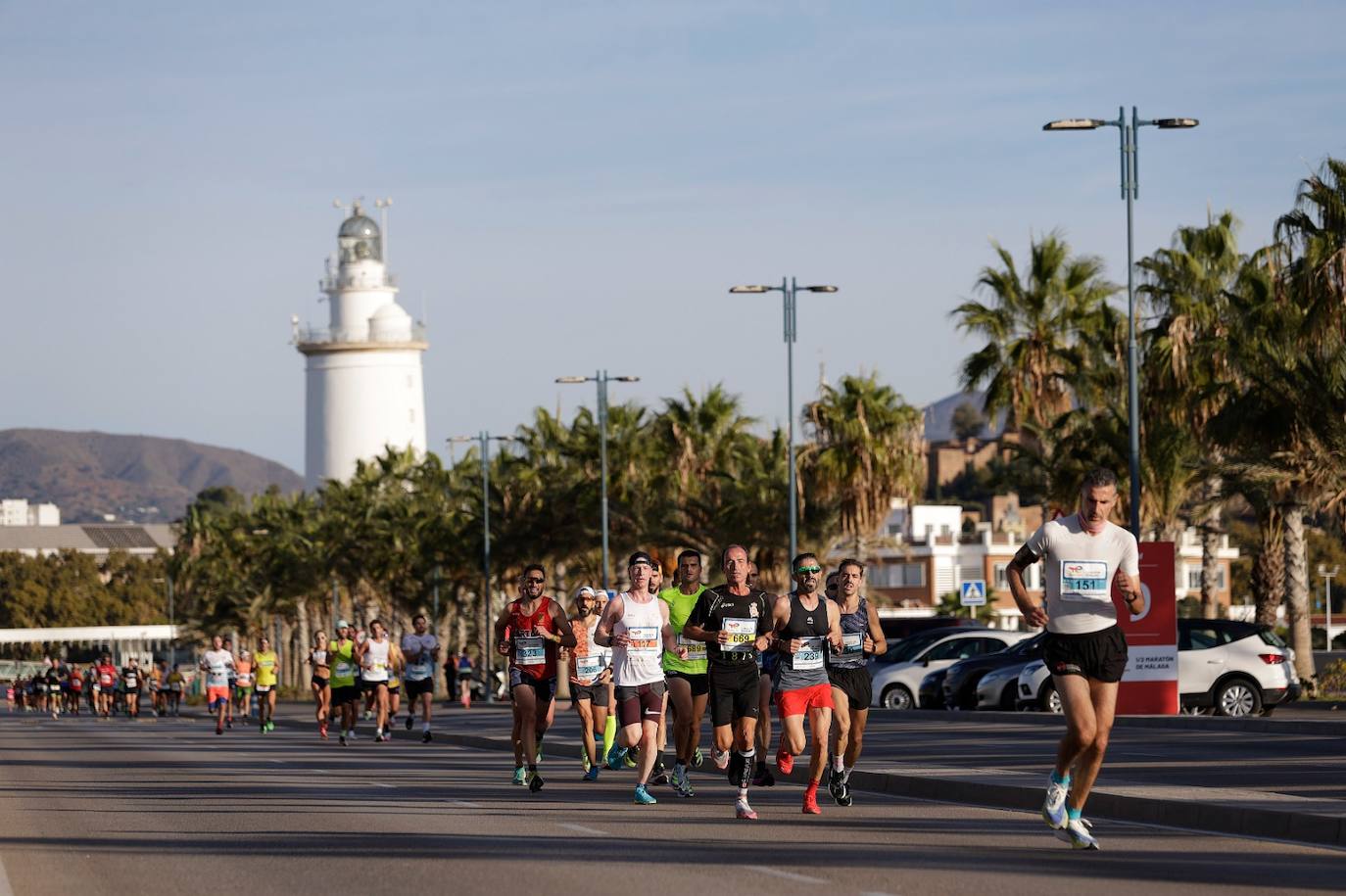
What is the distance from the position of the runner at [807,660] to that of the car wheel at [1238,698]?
16.4m

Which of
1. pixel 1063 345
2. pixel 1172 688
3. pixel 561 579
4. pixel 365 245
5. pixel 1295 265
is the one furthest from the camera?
pixel 365 245

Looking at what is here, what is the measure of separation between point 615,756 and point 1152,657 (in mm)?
10773

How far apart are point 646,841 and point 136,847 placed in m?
3.48

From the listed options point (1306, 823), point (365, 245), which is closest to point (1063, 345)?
point (1306, 823)

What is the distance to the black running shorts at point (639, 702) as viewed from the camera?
1748cm

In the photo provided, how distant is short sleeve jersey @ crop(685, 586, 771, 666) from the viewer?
16.9 m

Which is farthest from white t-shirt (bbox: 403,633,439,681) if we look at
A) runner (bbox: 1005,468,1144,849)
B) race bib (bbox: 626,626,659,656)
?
runner (bbox: 1005,468,1144,849)

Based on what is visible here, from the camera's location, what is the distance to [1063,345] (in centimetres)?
5100

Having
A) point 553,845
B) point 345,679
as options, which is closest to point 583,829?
point 553,845

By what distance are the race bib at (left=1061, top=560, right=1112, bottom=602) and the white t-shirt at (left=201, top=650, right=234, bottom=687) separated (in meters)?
29.1

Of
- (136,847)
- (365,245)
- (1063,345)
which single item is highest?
(365,245)

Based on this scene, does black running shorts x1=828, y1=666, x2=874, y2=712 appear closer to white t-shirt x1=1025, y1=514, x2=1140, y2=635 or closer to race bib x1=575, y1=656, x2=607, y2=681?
race bib x1=575, y1=656, x2=607, y2=681

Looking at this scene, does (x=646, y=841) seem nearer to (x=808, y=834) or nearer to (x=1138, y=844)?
(x=808, y=834)

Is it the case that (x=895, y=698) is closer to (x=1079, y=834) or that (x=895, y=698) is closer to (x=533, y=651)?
(x=533, y=651)
